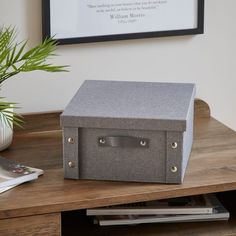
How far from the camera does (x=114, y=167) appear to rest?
58.5 inches

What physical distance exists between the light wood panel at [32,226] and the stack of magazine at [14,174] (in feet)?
0.27

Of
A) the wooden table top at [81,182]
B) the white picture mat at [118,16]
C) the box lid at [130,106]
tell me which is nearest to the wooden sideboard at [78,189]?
the wooden table top at [81,182]

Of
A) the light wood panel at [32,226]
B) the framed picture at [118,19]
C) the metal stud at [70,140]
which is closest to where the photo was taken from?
the light wood panel at [32,226]

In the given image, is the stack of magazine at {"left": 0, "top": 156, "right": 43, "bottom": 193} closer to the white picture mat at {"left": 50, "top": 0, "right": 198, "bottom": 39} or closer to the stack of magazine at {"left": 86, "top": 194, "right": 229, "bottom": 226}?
the stack of magazine at {"left": 86, "top": 194, "right": 229, "bottom": 226}

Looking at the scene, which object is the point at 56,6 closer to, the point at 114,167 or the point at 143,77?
the point at 143,77

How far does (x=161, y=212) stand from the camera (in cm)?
152

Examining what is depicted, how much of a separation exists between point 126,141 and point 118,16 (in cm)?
45

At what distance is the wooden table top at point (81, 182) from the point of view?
139 cm

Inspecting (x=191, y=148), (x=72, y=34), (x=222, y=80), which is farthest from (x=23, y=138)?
(x=222, y=80)

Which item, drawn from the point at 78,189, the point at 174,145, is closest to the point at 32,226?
Result: the point at 78,189

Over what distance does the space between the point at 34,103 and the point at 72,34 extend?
0.66 ft

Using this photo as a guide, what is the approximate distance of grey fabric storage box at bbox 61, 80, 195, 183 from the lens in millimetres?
1451

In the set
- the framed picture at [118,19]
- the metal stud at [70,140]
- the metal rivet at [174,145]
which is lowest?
the metal rivet at [174,145]

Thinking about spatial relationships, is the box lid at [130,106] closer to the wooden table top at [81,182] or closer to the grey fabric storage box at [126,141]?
the grey fabric storage box at [126,141]
